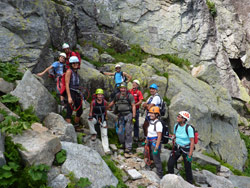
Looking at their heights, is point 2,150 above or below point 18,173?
above

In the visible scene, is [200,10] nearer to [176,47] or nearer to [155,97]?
[176,47]

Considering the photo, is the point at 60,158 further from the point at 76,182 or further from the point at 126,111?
the point at 126,111

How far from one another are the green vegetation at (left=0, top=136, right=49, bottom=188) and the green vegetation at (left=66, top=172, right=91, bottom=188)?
2.27 feet

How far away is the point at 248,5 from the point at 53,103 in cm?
3418

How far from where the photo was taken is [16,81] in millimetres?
7703

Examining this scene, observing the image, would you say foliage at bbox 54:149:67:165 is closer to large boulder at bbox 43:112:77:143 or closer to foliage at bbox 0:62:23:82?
large boulder at bbox 43:112:77:143

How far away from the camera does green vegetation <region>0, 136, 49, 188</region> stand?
4.58 metres

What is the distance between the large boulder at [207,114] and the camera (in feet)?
47.8

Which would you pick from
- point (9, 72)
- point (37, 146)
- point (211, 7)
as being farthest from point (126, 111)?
point (211, 7)

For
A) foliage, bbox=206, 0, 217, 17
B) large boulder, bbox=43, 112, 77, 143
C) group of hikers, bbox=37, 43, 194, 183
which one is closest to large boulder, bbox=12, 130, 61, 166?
large boulder, bbox=43, 112, 77, 143

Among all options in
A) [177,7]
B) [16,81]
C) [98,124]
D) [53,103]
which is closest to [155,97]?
[98,124]

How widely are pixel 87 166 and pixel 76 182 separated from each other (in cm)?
66

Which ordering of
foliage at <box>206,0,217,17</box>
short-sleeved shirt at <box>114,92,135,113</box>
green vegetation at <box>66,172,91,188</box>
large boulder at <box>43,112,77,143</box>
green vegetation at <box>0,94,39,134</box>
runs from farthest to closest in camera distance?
foliage at <box>206,0,217,17</box>, short-sleeved shirt at <box>114,92,135,113</box>, large boulder at <box>43,112,77,143</box>, green vegetation at <box>0,94,39,134</box>, green vegetation at <box>66,172,91,188</box>

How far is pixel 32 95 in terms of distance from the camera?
7.28 m
